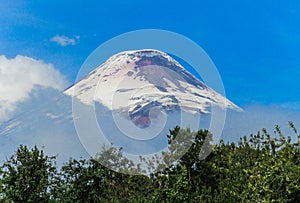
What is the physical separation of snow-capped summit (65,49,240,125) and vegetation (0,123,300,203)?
3350mm

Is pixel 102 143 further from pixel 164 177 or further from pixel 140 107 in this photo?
pixel 164 177

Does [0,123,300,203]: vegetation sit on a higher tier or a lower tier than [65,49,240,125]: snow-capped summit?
lower

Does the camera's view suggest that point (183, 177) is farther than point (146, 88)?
No

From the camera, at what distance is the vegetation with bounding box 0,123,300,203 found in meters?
19.7

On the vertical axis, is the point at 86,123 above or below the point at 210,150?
above

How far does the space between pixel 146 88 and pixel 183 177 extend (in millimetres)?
9210

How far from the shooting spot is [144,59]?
3131 centimetres

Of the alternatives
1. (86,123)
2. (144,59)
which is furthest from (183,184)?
(144,59)

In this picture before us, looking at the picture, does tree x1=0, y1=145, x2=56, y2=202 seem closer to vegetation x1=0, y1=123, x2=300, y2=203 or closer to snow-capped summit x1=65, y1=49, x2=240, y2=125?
vegetation x1=0, y1=123, x2=300, y2=203

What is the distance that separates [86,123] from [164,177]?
527 centimetres

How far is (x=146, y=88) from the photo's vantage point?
101 ft

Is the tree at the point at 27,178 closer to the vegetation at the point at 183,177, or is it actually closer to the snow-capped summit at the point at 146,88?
the vegetation at the point at 183,177

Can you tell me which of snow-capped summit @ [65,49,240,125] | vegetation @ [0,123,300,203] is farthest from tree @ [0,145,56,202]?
snow-capped summit @ [65,49,240,125]

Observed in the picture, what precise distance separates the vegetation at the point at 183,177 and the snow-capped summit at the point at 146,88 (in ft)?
11.0
